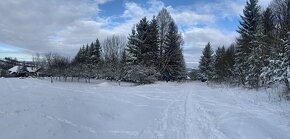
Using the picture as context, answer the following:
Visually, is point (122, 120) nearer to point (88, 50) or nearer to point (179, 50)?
point (179, 50)

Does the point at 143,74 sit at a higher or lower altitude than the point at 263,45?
lower

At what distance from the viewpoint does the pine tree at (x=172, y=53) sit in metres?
59.3

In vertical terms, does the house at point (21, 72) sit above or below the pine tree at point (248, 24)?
below

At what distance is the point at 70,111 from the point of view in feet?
38.7

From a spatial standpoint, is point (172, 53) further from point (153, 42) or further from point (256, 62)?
point (256, 62)

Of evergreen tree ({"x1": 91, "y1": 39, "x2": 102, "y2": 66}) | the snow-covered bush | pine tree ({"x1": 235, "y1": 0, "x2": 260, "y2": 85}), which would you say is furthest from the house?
pine tree ({"x1": 235, "y1": 0, "x2": 260, "y2": 85})

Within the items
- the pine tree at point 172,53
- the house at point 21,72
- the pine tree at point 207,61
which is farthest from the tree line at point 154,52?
the house at point 21,72

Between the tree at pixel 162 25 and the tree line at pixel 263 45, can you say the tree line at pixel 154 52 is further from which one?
the tree line at pixel 263 45

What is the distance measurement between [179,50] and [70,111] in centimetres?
4995

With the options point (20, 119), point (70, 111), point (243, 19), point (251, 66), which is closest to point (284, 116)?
point (70, 111)

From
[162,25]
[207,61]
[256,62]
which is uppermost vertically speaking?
[162,25]

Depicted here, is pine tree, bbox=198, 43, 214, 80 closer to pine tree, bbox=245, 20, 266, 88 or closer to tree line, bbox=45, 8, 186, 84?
tree line, bbox=45, 8, 186, 84

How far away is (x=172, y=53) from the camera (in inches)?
2334

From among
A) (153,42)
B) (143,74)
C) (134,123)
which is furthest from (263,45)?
(153,42)
